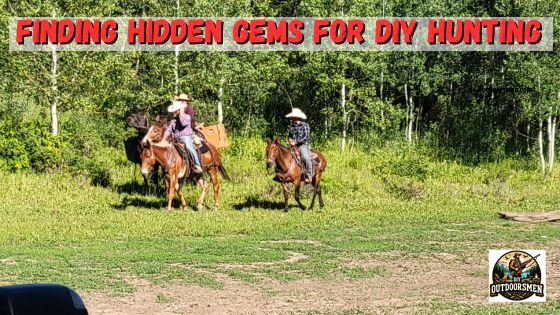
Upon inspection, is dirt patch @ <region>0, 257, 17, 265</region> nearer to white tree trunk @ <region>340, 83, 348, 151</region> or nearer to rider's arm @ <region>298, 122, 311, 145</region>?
rider's arm @ <region>298, 122, 311, 145</region>

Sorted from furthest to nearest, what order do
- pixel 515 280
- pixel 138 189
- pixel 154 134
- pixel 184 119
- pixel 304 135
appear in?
pixel 138 189, pixel 304 135, pixel 184 119, pixel 154 134, pixel 515 280

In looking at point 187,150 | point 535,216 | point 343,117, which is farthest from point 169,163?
point 343,117

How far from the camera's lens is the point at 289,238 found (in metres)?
16.2

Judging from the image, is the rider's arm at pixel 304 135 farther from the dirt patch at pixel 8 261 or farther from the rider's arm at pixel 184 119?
the dirt patch at pixel 8 261

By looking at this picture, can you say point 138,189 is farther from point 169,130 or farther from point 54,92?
point 54,92

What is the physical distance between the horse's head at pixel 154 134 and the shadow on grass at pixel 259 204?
2627mm

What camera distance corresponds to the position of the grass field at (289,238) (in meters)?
10.9

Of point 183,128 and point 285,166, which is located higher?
point 183,128

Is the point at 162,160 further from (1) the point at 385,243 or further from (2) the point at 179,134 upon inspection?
(1) the point at 385,243

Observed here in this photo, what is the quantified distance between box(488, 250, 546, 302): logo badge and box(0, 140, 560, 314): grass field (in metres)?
0.18

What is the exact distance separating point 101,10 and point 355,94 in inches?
425

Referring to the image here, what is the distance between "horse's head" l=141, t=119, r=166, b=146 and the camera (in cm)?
1967

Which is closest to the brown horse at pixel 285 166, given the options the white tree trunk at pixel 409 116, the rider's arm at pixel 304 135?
the rider's arm at pixel 304 135

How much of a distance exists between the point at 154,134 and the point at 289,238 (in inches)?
210
